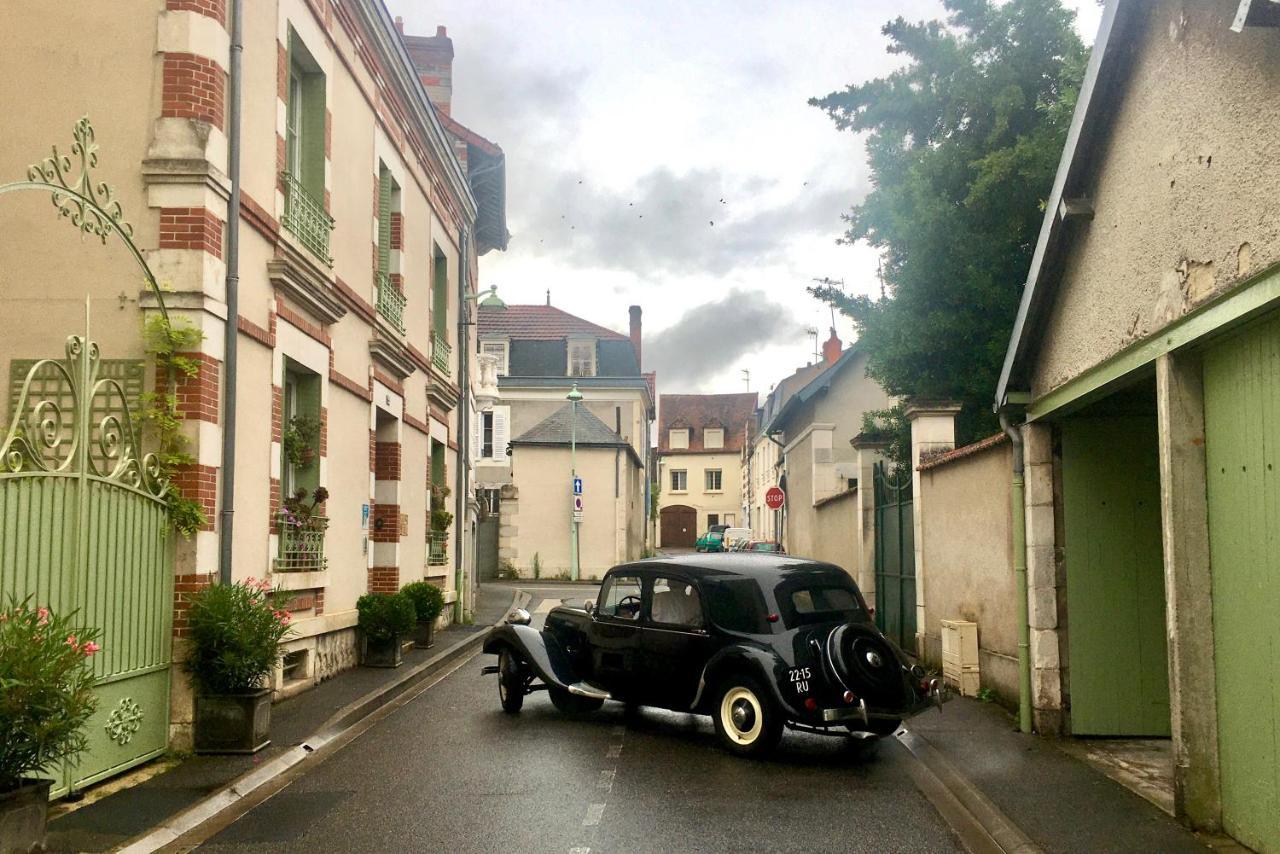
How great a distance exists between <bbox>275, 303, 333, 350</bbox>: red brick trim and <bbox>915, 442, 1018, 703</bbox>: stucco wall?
22.3ft

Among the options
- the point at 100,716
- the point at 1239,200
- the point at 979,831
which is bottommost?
the point at 979,831

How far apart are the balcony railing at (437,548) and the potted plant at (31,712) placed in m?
13.0

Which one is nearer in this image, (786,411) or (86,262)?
(86,262)

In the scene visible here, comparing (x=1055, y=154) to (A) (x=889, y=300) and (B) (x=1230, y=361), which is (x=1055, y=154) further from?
(B) (x=1230, y=361)

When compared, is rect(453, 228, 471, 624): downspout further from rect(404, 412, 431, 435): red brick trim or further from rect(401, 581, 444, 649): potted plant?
rect(401, 581, 444, 649): potted plant

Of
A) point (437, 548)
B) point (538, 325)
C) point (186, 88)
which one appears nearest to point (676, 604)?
point (186, 88)

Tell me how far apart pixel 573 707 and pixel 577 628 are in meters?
0.77

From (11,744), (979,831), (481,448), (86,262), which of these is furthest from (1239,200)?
(481,448)

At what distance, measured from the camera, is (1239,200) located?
5641 millimetres

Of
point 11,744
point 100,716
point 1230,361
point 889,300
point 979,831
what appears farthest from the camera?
point 889,300

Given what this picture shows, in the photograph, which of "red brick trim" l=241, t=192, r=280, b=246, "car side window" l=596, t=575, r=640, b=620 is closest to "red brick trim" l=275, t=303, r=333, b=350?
"red brick trim" l=241, t=192, r=280, b=246

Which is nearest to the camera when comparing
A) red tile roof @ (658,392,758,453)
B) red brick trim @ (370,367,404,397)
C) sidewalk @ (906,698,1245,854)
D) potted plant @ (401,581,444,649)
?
sidewalk @ (906,698,1245,854)

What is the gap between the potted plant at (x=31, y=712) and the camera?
537 cm

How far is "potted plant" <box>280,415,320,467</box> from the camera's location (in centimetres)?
1207
